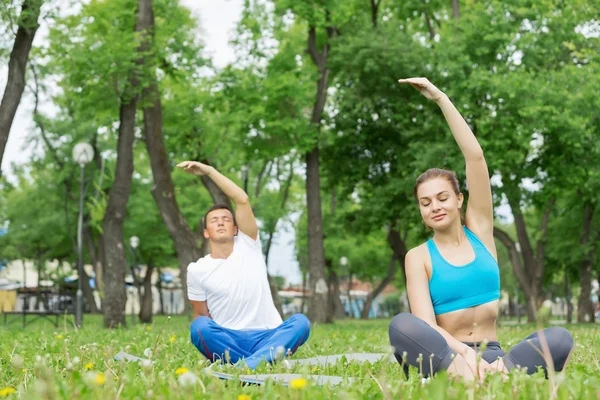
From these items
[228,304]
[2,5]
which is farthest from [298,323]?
[2,5]

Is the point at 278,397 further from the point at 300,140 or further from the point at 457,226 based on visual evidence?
the point at 300,140

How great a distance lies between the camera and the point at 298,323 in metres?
6.30

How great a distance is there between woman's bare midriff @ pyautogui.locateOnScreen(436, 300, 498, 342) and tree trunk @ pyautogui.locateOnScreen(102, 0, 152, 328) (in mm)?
13668

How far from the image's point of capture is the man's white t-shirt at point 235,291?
656 cm

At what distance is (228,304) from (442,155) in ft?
45.3

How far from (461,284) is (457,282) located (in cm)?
3

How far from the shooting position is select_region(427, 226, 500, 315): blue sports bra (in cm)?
469

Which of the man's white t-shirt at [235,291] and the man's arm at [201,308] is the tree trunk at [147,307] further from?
the man's white t-shirt at [235,291]

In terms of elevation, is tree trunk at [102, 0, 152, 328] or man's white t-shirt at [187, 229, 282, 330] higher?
tree trunk at [102, 0, 152, 328]

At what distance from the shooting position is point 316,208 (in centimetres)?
2269

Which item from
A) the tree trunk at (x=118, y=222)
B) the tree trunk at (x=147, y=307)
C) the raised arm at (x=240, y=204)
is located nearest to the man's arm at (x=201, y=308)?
the raised arm at (x=240, y=204)

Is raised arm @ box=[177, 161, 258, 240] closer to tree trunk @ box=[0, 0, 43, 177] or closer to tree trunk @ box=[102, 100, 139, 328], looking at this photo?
tree trunk @ box=[0, 0, 43, 177]

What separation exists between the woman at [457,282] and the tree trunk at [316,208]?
1693 cm

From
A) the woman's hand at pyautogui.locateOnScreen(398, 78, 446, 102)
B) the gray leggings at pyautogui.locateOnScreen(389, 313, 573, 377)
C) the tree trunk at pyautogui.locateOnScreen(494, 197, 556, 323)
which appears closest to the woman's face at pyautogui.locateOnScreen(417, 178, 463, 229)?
the woman's hand at pyautogui.locateOnScreen(398, 78, 446, 102)
